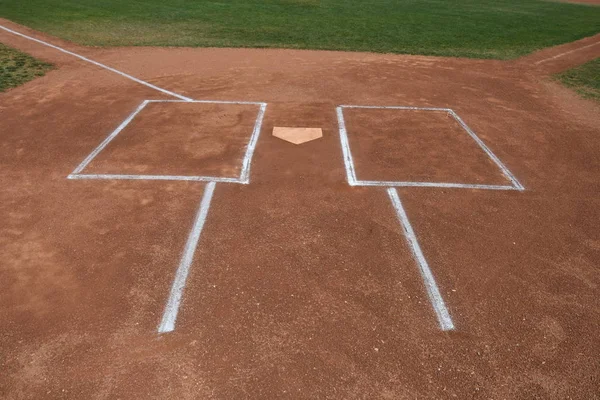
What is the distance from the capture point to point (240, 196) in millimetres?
6949

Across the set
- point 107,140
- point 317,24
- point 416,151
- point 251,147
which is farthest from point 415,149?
point 317,24

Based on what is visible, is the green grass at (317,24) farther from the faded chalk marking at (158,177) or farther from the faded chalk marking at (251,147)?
the faded chalk marking at (158,177)

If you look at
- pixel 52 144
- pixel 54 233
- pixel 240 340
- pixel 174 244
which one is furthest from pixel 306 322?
pixel 52 144

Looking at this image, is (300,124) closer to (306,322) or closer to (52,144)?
(52,144)

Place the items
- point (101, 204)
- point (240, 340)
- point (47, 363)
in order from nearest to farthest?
1. point (47, 363)
2. point (240, 340)
3. point (101, 204)

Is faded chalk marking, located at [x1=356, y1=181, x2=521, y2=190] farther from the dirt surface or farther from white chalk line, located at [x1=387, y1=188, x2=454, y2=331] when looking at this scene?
white chalk line, located at [x1=387, y1=188, x2=454, y2=331]

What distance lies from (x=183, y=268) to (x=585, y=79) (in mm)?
13854

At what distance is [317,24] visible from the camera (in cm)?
1969

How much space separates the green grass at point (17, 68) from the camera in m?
11.9

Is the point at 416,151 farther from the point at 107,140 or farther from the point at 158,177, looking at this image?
the point at 107,140

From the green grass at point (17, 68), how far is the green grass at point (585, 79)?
1539 cm

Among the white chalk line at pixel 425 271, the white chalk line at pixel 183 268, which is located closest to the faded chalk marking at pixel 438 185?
the white chalk line at pixel 425 271

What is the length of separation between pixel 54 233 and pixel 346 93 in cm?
789

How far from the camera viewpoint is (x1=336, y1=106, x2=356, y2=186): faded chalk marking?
7566 millimetres
